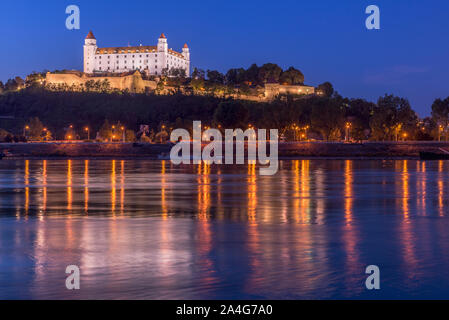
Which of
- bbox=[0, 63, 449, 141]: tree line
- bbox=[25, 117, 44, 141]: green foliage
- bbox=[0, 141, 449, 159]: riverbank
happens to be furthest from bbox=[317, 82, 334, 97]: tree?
bbox=[0, 141, 449, 159]: riverbank

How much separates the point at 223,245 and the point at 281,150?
254ft

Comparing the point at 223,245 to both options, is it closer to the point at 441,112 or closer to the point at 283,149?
the point at 283,149

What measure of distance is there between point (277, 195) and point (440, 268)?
47.7 ft

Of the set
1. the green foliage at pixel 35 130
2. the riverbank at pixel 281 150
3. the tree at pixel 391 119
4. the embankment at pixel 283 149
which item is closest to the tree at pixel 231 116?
the riverbank at pixel 281 150

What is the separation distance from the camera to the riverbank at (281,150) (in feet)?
283

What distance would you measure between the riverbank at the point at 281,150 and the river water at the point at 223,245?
6263 cm

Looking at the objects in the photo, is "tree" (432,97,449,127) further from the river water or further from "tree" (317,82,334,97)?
the river water

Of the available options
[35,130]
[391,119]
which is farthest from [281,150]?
[35,130]

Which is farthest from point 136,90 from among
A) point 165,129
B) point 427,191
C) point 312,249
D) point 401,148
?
point 312,249

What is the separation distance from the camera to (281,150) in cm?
8994

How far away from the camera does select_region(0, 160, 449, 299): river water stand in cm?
953

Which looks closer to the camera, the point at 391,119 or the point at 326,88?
the point at 391,119

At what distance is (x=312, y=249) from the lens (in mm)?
12656
